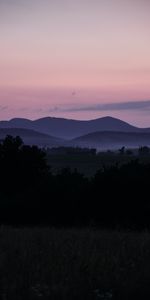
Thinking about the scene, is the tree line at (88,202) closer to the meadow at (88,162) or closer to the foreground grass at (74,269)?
the foreground grass at (74,269)

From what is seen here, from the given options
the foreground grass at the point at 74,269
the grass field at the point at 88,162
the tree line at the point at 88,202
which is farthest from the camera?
the grass field at the point at 88,162

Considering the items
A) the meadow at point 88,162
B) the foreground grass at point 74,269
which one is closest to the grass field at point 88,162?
the meadow at point 88,162

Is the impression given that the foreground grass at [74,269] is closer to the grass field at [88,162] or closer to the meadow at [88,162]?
the meadow at [88,162]

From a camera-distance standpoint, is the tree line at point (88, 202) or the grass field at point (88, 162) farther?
the grass field at point (88, 162)

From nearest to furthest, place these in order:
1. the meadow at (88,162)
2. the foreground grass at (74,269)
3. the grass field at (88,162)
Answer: the foreground grass at (74,269), the meadow at (88,162), the grass field at (88,162)

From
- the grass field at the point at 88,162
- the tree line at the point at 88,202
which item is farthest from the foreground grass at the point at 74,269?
the grass field at the point at 88,162

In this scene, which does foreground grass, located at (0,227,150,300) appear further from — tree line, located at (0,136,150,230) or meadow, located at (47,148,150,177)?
meadow, located at (47,148,150,177)

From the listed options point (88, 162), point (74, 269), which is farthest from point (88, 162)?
point (74, 269)

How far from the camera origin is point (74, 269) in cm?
823

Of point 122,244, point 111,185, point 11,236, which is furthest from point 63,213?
point 122,244

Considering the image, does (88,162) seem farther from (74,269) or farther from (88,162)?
(74,269)

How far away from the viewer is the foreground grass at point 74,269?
7383 mm

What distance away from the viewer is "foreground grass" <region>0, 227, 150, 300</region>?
738 cm

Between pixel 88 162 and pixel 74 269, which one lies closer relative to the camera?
pixel 74 269
